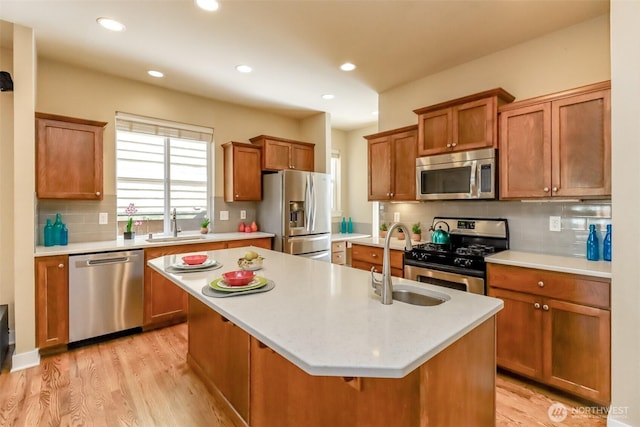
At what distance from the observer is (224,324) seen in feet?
6.17

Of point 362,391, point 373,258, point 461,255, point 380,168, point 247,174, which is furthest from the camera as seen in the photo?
point 247,174

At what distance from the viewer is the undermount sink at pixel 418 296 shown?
148 centimetres

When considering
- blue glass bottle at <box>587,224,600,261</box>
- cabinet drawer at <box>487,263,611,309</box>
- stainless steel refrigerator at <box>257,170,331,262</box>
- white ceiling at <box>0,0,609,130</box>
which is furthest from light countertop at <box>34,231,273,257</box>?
blue glass bottle at <box>587,224,600,261</box>

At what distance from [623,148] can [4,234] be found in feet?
15.7

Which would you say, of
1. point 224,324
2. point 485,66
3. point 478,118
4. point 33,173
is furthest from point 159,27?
point 485,66

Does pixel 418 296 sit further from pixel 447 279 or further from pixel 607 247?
pixel 607 247

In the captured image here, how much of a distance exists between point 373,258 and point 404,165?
107 cm

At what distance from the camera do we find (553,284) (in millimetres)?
2072

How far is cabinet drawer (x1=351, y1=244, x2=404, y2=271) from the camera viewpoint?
3.02 meters

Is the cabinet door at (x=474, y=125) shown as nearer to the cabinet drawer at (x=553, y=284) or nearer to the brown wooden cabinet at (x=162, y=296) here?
the cabinet drawer at (x=553, y=284)

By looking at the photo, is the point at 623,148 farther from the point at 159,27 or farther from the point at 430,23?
the point at 159,27

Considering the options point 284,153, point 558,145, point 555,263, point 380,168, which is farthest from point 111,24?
point 555,263

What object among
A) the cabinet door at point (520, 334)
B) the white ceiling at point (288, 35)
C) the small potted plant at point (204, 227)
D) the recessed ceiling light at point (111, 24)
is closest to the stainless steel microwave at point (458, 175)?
the cabinet door at point (520, 334)

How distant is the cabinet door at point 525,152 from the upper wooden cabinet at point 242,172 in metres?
3.00
